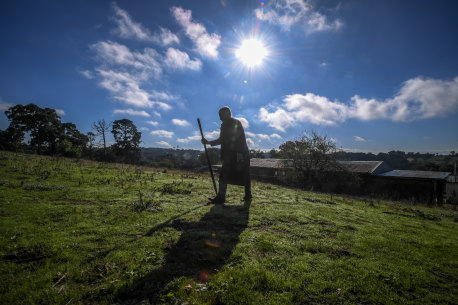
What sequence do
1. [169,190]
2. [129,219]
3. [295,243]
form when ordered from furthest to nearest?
[169,190]
[129,219]
[295,243]

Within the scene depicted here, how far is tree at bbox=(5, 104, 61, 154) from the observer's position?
49.8 m

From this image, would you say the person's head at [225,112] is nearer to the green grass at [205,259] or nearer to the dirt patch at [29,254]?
the green grass at [205,259]

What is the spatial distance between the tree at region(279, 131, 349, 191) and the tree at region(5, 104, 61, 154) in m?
64.6

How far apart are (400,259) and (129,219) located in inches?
214

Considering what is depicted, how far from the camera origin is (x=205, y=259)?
3.02m

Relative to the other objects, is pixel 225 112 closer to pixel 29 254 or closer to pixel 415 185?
pixel 29 254

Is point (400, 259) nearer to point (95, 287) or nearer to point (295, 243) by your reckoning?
point (295, 243)

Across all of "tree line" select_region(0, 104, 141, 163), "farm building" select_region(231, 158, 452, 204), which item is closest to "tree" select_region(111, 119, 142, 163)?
"tree line" select_region(0, 104, 141, 163)

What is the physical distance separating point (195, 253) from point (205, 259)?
0.23 meters

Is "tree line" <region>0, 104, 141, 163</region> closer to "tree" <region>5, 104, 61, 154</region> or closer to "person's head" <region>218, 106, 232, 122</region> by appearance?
"tree" <region>5, 104, 61, 154</region>

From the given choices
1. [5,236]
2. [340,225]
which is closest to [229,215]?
[340,225]

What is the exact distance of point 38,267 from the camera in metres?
2.49

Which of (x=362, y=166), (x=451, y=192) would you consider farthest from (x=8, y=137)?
(x=451, y=192)

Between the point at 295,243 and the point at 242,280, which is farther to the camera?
the point at 295,243
